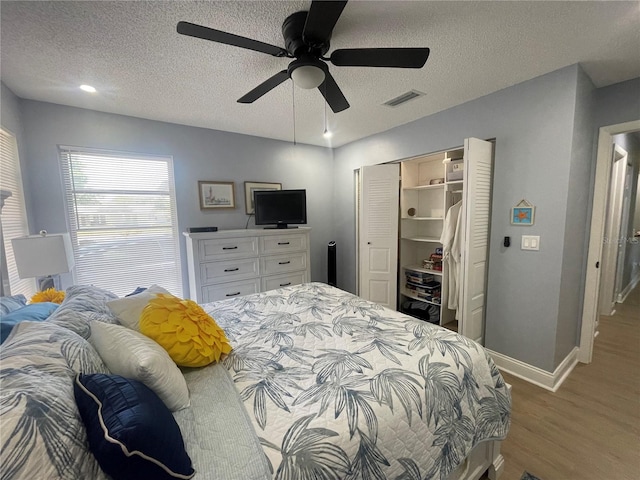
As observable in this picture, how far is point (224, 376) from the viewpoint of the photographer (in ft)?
3.78

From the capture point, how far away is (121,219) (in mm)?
2805

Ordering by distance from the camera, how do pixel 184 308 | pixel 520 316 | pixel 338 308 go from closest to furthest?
pixel 184 308 → pixel 338 308 → pixel 520 316

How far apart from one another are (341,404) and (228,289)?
2.35 meters

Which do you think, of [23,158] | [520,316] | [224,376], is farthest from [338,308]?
[23,158]

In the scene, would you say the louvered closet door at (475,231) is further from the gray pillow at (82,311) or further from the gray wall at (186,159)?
the gray pillow at (82,311)

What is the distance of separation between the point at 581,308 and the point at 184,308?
131 inches

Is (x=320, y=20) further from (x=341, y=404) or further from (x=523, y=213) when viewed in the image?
(x=523, y=213)

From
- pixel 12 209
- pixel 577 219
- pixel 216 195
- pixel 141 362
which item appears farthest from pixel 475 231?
pixel 12 209

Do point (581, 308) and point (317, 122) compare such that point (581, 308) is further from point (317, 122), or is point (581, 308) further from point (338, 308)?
point (317, 122)

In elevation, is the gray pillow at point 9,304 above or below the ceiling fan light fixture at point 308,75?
below

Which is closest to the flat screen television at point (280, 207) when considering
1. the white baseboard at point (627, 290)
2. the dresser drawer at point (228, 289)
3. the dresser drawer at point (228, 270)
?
the dresser drawer at point (228, 270)

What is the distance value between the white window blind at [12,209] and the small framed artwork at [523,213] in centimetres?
397

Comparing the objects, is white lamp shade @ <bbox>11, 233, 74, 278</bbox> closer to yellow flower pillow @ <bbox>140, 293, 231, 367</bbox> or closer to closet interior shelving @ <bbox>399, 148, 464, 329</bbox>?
yellow flower pillow @ <bbox>140, 293, 231, 367</bbox>

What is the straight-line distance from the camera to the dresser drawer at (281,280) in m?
3.25
